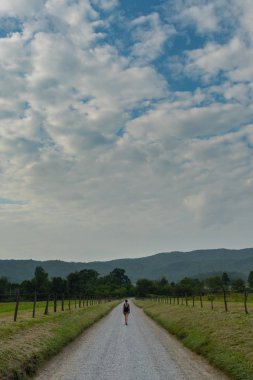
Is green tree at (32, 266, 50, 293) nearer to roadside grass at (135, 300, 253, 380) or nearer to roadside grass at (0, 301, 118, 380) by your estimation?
roadside grass at (0, 301, 118, 380)

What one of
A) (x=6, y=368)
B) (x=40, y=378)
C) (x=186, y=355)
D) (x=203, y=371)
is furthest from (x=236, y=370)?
(x=6, y=368)

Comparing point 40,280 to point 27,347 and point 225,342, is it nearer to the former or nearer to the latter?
point 27,347

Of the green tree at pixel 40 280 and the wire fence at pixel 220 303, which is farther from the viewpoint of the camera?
the green tree at pixel 40 280

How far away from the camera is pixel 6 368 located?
42.8ft

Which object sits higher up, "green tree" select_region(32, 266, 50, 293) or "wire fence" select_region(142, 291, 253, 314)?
"green tree" select_region(32, 266, 50, 293)

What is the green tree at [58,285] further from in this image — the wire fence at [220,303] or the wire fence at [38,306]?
the wire fence at [220,303]

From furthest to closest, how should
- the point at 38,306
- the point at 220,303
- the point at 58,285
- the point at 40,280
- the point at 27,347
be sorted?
the point at 40,280 → the point at 58,285 → the point at 38,306 → the point at 220,303 → the point at 27,347

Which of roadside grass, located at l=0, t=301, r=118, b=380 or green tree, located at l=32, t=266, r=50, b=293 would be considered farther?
green tree, located at l=32, t=266, r=50, b=293

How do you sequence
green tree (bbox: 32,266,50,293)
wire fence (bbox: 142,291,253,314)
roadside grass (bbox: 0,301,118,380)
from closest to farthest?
roadside grass (bbox: 0,301,118,380), wire fence (bbox: 142,291,253,314), green tree (bbox: 32,266,50,293)

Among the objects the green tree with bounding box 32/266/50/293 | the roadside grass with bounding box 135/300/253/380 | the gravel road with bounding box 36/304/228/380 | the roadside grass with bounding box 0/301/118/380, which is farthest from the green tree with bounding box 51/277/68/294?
the gravel road with bounding box 36/304/228/380

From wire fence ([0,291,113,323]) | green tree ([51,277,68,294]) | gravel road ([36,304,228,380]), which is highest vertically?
green tree ([51,277,68,294])

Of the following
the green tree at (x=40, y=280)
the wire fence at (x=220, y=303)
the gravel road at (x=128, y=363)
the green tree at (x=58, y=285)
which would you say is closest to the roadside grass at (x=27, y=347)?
the gravel road at (x=128, y=363)

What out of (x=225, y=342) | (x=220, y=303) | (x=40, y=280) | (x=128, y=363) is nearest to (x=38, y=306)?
(x=220, y=303)

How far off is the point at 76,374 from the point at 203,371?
13.8ft
